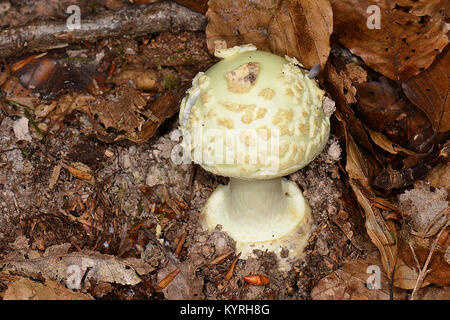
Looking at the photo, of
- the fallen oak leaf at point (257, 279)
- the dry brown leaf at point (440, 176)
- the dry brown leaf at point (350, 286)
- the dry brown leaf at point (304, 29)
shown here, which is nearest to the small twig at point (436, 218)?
the dry brown leaf at point (440, 176)

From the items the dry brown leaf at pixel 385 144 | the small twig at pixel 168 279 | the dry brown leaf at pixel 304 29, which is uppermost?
the dry brown leaf at pixel 304 29

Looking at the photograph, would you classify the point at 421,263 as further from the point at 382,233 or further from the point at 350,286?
the point at 350,286

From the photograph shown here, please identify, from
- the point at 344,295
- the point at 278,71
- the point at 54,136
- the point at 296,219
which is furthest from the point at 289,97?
the point at 54,136

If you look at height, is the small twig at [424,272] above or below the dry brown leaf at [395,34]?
below

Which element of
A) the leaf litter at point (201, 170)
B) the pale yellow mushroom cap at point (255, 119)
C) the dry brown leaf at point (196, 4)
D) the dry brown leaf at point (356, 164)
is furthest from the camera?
the dry brown leaf at point (196, 4)

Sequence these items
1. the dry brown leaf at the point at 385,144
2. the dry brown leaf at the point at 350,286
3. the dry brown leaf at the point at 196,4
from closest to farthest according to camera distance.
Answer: the dry brown leaf at the point at 350,286 < the dry brown leaf at the point at 385,144 < the dry brown leaf at the point at 196,4

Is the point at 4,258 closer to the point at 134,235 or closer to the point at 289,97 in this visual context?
the point at 134,235

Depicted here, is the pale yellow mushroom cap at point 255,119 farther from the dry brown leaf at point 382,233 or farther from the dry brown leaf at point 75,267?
the dry brown leaf at point 75,267
